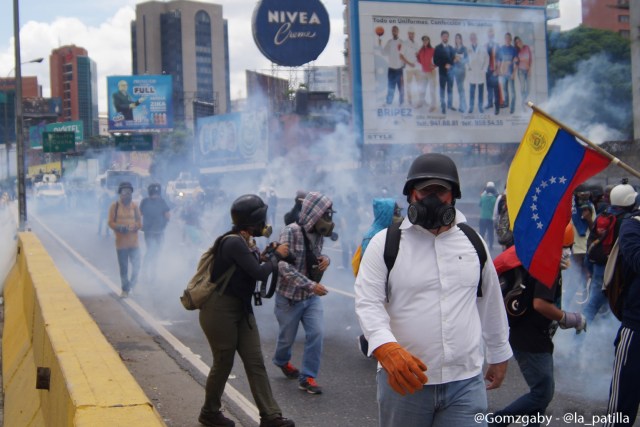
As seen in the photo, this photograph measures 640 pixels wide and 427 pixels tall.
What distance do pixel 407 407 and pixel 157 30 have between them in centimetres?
13388

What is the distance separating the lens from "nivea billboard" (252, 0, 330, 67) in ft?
73.4

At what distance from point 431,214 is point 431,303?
35 centimetres

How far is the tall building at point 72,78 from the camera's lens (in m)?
166

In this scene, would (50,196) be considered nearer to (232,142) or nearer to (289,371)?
(232,142)

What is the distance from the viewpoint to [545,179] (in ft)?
16.8

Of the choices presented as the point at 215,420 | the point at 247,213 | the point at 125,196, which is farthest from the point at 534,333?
the point at 125,196

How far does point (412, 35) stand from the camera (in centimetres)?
2648

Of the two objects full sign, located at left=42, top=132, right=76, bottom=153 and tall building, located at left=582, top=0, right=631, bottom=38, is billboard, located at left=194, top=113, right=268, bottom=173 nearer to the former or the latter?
full sign, located at left=42, top=132, right=76, bottom=153

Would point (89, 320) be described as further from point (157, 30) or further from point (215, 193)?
point (157, 30)

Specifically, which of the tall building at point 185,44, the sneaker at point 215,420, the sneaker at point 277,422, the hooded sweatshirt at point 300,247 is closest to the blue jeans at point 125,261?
the hooded sweatshirt at point 300,247

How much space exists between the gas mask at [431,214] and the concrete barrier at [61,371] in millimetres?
1278

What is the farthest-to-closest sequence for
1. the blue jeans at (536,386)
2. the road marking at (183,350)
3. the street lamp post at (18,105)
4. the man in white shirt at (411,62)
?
the man in white shirt at (411,62) → the street lamp post at (18,105) → the road marking at (183,350) → the blue jeans at (536,386)

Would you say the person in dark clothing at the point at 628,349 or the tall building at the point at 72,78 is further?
the tall building at the point at 72,78

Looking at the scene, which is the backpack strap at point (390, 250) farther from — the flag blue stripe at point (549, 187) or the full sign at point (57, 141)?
the full sign at point (57, 141)
